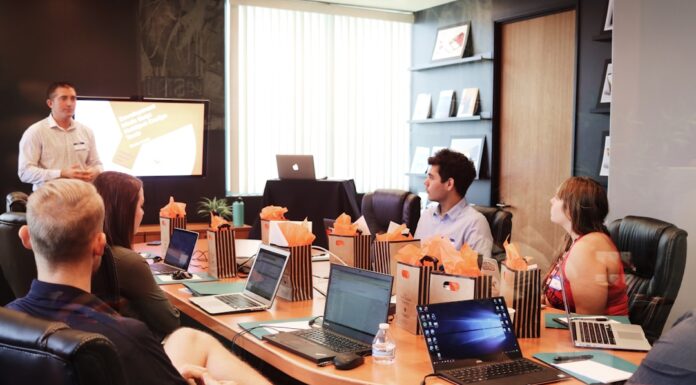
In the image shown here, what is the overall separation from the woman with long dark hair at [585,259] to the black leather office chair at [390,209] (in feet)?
4.34

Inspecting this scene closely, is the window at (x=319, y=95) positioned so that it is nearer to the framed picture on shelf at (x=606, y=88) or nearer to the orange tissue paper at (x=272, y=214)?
the framed picture on shelf at (x=606, y=88)

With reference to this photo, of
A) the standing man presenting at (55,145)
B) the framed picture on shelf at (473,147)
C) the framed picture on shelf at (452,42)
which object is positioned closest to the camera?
the standing man presenting at (55,145)

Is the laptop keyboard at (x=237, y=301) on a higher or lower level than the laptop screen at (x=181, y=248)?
lower

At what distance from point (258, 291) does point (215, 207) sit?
352 cm

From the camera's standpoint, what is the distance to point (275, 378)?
2.86 metres

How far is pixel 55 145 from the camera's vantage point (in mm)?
→ 5465

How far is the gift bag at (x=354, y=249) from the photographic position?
3277 millimetres

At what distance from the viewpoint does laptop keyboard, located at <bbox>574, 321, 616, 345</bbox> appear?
2301mm

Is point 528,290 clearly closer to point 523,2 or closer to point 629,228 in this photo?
point 629,228

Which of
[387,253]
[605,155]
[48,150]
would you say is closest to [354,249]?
[387,253]

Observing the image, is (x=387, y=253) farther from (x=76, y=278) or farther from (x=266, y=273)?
(x=76, y=278)

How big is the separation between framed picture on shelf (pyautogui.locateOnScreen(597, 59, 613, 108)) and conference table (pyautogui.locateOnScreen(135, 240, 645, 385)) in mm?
3083

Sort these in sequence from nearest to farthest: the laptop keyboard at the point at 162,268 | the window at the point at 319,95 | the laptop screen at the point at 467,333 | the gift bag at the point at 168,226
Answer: the laptop screen at the point at 467,333 < the laptop keyboard at the point at 162,268 < the gift bag at the point at 168,226 < the window at the point at 319,95

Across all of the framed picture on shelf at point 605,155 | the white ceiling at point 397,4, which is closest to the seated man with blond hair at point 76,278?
the framed picture on shelf at point 605,155
